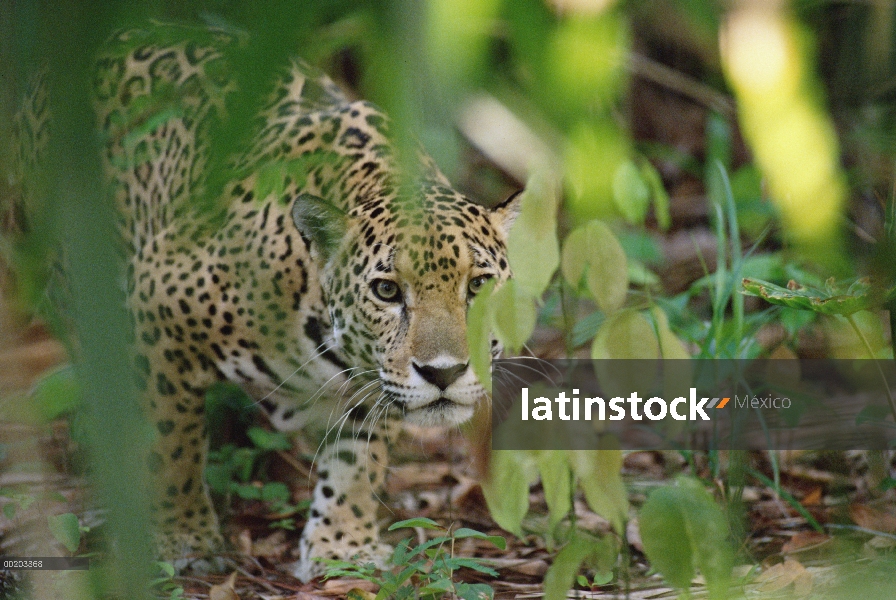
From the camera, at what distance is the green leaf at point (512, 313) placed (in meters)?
1.03

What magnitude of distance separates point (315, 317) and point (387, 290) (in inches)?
13.1

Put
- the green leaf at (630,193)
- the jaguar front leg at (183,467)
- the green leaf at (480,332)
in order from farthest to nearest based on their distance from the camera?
the jaguar front leg at (183,467), the green leaf at (630,193), the green leaf at (480,332)

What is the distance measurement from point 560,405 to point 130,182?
2.19m

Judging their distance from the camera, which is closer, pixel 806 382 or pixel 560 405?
pixel 560 405

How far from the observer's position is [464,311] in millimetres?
2268

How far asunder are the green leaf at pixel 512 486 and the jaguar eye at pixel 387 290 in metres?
1.13

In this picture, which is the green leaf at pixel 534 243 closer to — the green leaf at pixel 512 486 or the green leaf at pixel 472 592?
the green leaf at pixel 512 486

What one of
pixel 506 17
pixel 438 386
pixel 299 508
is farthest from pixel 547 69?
pixel 299 508

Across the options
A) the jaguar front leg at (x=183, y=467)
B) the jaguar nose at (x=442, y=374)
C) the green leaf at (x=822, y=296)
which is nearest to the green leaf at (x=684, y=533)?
the green leaf at (x=822, y=296)

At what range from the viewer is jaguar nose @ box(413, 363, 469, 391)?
7.23 ft

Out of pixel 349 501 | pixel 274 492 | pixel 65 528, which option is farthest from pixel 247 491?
pixel 65 528

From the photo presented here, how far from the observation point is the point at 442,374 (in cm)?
221

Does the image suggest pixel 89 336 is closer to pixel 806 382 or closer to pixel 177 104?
pixel 177 104

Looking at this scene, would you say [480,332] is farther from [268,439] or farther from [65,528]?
[268,439]
